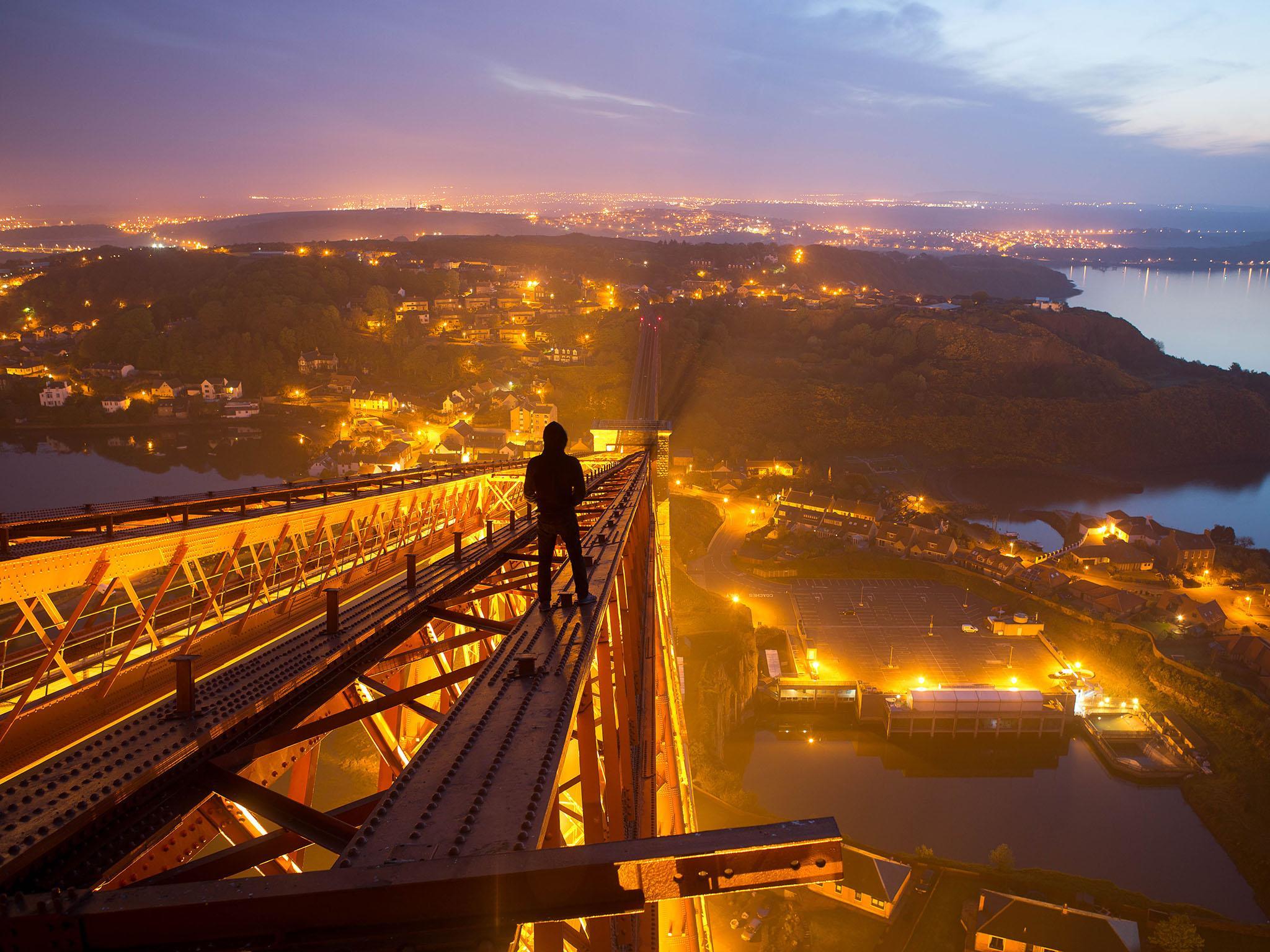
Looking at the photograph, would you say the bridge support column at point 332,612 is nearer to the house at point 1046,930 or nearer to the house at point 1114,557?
the house at point 1046,930

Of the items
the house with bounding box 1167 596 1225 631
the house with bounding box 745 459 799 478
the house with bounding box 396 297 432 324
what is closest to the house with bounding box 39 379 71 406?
the house with bounding box 396 297 432 324

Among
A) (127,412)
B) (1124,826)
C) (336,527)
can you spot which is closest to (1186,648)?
(1124,826)

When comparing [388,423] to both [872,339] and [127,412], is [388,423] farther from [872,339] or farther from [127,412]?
[872,339]

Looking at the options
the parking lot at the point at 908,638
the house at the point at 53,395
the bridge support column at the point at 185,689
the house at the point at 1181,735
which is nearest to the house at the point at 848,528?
the parking lot at the point at 908,638

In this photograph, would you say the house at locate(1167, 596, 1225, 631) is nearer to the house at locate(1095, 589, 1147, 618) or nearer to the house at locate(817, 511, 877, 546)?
the house at locate(1095, 589, 1147, 618)

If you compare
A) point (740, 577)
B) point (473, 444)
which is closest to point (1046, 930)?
point (740, 577)

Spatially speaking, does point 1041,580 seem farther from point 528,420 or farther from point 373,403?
point 373,403
